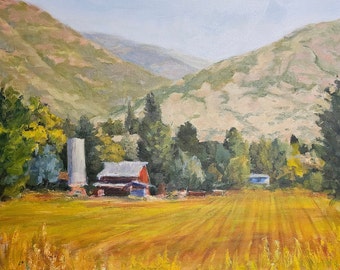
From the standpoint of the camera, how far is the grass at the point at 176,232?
15.8ft

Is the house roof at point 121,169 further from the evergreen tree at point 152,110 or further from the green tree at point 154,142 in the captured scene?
the evergreen tree at point 152,110

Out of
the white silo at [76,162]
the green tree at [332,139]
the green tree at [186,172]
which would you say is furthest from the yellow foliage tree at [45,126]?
the green tree at [332,139]

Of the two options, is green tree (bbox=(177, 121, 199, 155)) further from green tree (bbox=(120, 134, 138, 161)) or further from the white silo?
the white silo

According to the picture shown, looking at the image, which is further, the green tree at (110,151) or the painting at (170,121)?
the green tree at (110,151)

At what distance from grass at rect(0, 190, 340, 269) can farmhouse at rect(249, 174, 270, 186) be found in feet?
0.53

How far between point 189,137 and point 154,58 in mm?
1047

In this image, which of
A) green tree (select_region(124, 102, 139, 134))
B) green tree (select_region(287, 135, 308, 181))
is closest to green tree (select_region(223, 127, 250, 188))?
green tree (select_region(287, 135, 308, 181))

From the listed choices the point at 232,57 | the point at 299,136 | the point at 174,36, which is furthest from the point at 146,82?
the point at 299,136

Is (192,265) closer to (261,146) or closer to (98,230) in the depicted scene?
(98,230)

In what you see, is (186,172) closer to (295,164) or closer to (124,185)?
(124,185)

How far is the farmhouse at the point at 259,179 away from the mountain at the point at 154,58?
145 cm

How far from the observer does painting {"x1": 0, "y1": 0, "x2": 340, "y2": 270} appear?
5438mm

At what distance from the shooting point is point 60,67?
19.3 ft

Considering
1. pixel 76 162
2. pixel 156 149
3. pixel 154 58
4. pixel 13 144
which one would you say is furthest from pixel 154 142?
pixel 13 144
